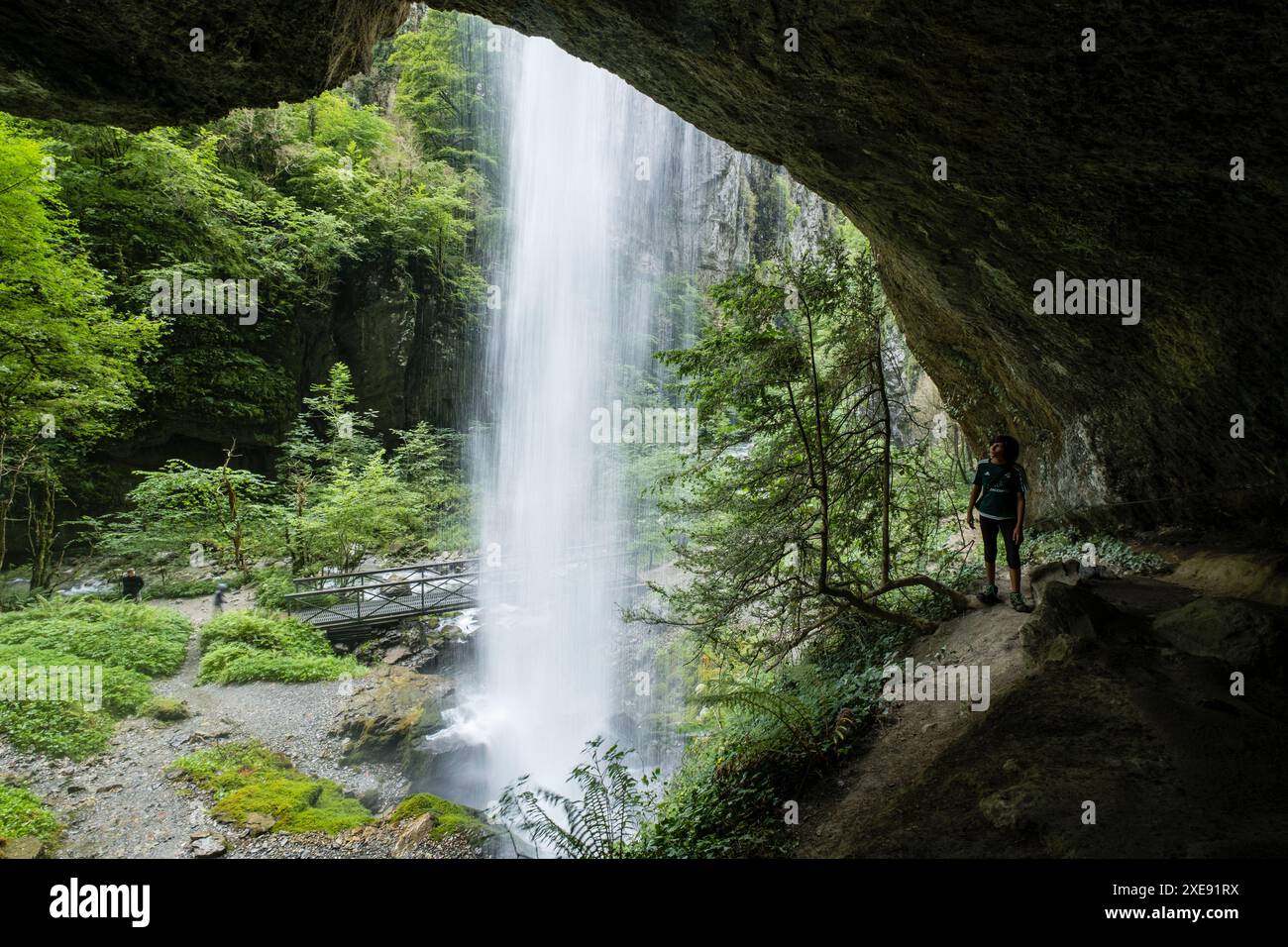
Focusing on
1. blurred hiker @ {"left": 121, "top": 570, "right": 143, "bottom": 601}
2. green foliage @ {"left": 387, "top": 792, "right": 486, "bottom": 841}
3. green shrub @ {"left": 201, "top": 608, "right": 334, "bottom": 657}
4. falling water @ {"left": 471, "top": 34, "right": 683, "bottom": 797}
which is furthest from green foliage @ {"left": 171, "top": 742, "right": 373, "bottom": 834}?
blurred hiker @ {"left": 121, "top": 570, "right": 143, "bottom": 601}

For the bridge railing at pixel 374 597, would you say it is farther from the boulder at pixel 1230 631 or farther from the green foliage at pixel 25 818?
the boulder at pixel 1230 631

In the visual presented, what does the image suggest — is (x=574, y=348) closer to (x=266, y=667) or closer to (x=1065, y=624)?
(x=266, y=667)

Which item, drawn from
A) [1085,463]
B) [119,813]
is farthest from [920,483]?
[119,813]

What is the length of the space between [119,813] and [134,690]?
3.21 m

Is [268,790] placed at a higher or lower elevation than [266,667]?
lower

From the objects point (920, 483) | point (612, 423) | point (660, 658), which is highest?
point (612, 423)

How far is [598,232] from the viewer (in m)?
26.0

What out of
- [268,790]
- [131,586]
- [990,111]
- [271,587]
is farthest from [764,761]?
[131,586]

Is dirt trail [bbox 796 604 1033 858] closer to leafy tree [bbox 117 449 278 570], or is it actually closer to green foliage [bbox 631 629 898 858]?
green foliage [bbox 631 629 898 858]

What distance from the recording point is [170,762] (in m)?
8.39

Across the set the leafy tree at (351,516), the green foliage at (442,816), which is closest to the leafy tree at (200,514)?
the leafy tree at (351,516)

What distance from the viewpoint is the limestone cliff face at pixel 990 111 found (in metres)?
2.59

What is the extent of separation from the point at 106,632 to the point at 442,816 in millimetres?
8148

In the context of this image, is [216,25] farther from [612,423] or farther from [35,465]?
[612,423]
